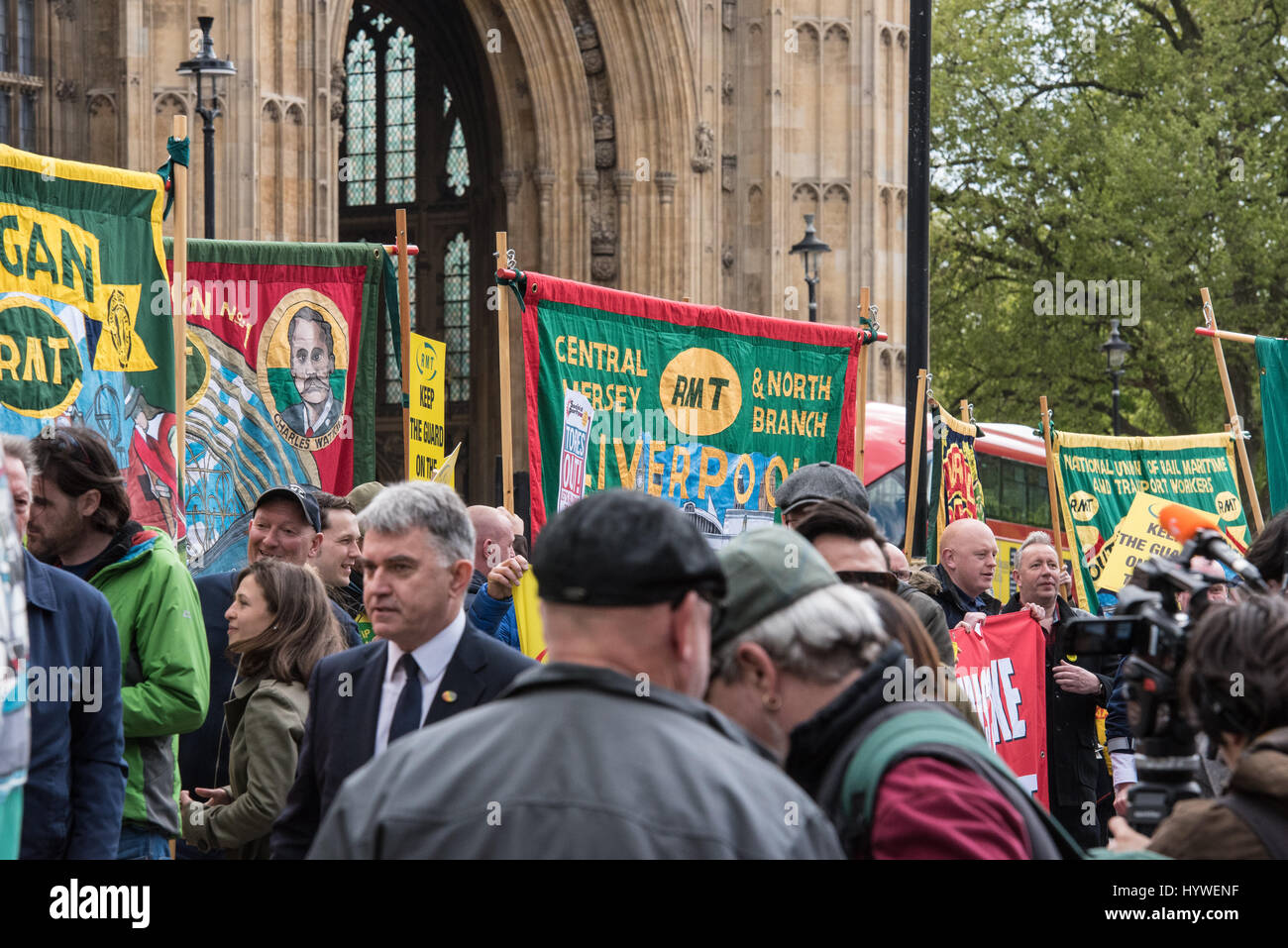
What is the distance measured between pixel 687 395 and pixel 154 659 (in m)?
4.60

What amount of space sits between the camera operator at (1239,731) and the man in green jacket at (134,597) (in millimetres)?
2634

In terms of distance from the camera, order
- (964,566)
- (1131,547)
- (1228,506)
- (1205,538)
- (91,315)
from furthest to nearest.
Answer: (1228,506)
(1131,547)
(964,566)
(91,315)
(1205,538)

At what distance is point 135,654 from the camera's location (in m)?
5.00

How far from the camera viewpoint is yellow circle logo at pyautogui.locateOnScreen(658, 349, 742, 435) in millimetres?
9078

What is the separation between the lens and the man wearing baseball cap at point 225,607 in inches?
234

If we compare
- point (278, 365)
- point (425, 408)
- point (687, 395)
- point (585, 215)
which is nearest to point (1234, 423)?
point (687, 395)

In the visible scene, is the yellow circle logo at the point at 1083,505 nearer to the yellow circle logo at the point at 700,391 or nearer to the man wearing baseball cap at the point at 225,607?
the yellow circle logo at the point at 700,391

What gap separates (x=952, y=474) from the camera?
39.8 feet

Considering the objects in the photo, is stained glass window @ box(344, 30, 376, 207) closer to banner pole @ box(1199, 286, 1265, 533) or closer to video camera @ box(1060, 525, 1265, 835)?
banner pole @ box(1199, 286, 1265, 533)

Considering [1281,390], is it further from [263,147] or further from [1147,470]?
[263,147]

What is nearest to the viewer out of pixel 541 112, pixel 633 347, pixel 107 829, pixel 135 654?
pixel 107 829

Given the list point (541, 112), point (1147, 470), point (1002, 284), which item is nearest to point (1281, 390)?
point (1147, 470)

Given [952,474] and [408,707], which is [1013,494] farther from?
[408,707]
